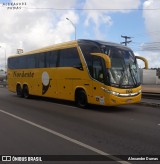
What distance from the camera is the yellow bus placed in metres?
16.3

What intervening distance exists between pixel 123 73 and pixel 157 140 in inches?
284

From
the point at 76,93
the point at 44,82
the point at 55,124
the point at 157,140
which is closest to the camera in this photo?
the point at 157,140

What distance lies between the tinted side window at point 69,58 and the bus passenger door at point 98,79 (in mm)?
1380

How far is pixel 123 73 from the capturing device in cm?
1669

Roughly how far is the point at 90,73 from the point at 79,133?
6.88 meters

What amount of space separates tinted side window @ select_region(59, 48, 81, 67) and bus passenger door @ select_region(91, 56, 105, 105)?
138cm

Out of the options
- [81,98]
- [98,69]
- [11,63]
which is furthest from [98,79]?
[11,63]

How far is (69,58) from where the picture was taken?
19.1m

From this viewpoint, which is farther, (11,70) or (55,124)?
(11,70)

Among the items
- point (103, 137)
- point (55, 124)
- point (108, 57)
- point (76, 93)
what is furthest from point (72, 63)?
point (103, 137)

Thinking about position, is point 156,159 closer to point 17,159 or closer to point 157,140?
point 157,140

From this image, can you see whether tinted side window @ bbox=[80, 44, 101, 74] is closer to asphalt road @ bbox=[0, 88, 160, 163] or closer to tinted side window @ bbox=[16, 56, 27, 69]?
asphalt road @ bbox=[0, 88, 160, 163]

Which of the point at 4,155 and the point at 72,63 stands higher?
the point at 72,63

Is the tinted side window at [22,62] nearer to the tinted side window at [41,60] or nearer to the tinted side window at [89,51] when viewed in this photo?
the tinted side window at [41,60]
